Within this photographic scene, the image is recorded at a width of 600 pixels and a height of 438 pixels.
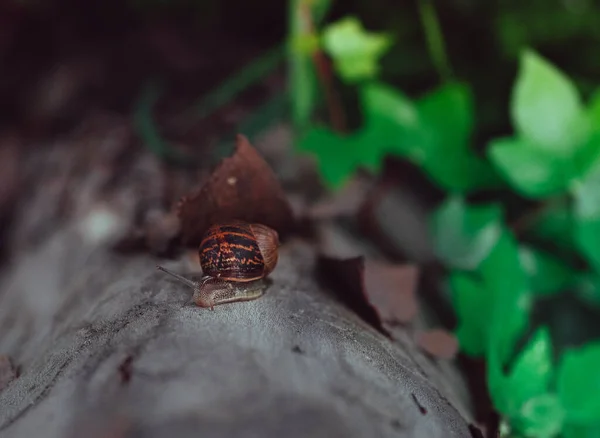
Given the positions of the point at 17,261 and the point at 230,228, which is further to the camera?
the point at 17,261

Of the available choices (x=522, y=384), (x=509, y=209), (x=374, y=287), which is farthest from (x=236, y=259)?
(x=509, y=209)

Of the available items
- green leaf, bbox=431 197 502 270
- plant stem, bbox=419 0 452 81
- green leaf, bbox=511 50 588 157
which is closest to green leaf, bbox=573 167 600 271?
green leaf, bbox=511 50 588 157

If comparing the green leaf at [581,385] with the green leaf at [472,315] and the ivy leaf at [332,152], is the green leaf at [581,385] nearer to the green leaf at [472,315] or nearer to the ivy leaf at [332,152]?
the green leaf at [472,315]

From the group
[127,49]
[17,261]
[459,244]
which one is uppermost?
[127,49]

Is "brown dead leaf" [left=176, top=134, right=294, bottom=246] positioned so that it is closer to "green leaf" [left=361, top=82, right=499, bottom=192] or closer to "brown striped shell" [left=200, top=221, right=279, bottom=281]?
"brown striped shell" [left=200, top=221, right=279, bottom=281]

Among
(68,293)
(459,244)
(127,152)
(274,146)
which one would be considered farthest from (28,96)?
(459,244)

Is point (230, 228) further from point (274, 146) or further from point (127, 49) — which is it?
point (127, 49)

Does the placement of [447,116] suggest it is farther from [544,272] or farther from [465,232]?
[544,272]
